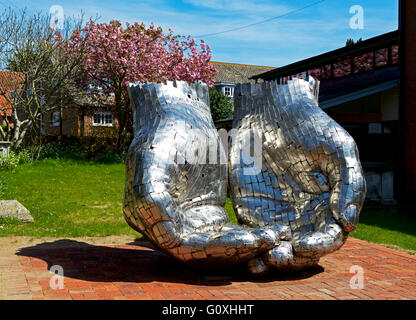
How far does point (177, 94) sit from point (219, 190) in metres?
1.05

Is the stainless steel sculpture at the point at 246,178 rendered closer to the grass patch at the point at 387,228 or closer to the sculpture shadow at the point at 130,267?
the sculpture shadow at the point at 130,267

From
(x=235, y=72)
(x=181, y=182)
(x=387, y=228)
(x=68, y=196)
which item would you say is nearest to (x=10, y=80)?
(x=68, y=196)

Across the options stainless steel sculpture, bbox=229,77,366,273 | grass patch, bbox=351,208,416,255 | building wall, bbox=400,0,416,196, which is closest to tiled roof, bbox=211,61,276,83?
building wall, bbox=400,0,416,196

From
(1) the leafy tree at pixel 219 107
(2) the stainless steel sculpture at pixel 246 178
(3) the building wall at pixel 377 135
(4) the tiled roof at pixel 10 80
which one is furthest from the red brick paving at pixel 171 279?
(1) the leafy tree at pixel 219 107

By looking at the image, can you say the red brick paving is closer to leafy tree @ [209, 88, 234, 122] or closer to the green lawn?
the green lawn

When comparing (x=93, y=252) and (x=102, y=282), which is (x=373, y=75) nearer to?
(x=93, y=252)

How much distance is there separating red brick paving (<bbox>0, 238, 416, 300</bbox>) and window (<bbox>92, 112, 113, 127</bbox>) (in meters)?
18.3

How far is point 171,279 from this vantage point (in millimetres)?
4273

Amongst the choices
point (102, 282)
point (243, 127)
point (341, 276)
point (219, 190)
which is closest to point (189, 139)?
point (219, 190)

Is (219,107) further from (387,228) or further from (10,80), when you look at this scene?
(387,228)

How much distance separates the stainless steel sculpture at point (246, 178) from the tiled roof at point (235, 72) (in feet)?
94.4

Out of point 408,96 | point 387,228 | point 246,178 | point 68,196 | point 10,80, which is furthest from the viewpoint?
point 10,80

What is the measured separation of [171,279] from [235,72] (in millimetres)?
31961

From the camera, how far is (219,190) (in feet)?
15.4
